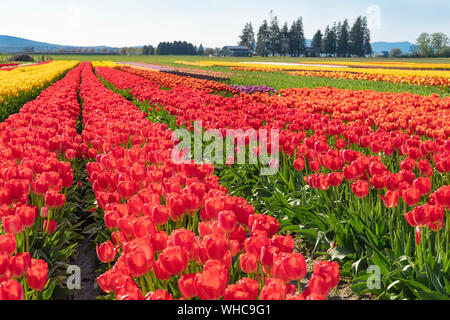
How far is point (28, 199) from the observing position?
3861mm

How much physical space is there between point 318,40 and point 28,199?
12441cm

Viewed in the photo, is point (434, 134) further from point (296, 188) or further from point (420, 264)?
point (420, 264)

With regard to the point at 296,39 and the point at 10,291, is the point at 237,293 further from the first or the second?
the point at 296,39

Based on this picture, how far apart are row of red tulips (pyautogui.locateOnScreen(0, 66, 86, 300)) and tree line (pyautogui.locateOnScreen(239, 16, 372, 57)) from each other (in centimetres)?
11350

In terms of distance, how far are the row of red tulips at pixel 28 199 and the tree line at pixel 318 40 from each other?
372ft

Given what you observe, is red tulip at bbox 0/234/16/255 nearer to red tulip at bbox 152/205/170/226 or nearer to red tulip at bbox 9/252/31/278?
red tulip at bbox 9/252/31/278

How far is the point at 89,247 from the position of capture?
4.16 metres

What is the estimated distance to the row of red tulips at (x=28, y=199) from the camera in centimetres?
206

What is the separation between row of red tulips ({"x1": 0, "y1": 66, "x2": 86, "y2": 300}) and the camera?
2057 mm

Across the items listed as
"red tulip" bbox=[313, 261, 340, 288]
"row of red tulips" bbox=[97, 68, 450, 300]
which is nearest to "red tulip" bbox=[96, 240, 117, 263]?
"red tulip" bbox=[313, 261, 340, 288]

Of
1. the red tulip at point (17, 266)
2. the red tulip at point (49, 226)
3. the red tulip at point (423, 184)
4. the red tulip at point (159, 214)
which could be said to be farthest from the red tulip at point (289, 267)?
the red tulip at point (49, 226)

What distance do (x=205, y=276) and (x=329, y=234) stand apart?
252 cm
